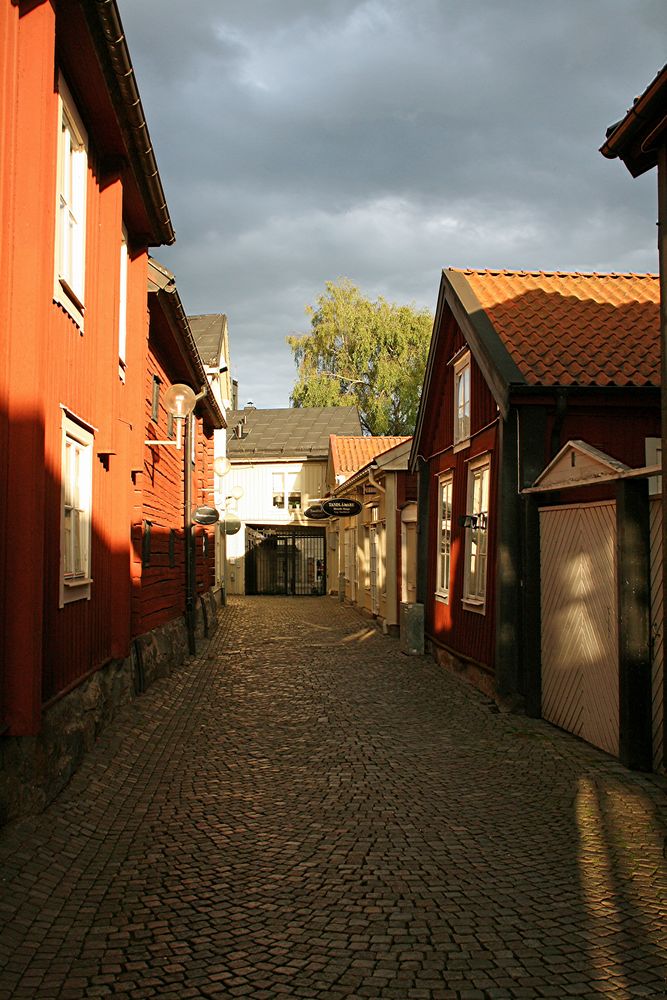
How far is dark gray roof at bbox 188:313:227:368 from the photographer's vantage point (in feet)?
85.4

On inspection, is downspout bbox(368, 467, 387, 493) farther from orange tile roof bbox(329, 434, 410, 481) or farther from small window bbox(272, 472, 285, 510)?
small window bbox(272, 472, 285, 510)

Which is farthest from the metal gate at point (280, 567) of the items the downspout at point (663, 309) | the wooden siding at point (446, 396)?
the downspout at point (663, 309)

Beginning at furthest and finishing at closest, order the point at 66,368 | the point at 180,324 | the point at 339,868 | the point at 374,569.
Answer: the point at 374,569 < the point at 180,324 < the point at 66,368 < the point at 339,868

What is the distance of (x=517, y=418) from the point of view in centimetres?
970

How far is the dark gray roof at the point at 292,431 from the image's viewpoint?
38.9m

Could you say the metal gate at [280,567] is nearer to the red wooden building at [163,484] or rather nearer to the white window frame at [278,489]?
the white window frame at [278,489]

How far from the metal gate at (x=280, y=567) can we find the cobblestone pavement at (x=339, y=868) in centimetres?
2745

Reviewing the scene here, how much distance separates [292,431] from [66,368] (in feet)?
110

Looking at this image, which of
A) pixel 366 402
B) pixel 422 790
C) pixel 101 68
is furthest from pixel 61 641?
pixel 366 402

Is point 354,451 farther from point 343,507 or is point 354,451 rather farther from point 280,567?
point 343,507

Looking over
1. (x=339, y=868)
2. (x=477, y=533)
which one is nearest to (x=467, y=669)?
(x=477, y=533)

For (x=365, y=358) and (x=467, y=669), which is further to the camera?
(x=365, y=358)

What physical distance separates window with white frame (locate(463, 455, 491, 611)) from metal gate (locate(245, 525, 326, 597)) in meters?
23.6

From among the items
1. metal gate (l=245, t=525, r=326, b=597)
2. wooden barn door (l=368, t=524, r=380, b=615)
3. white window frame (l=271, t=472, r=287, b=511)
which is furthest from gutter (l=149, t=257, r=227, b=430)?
white window frame (l=271, t=472, r=287, b=511)
